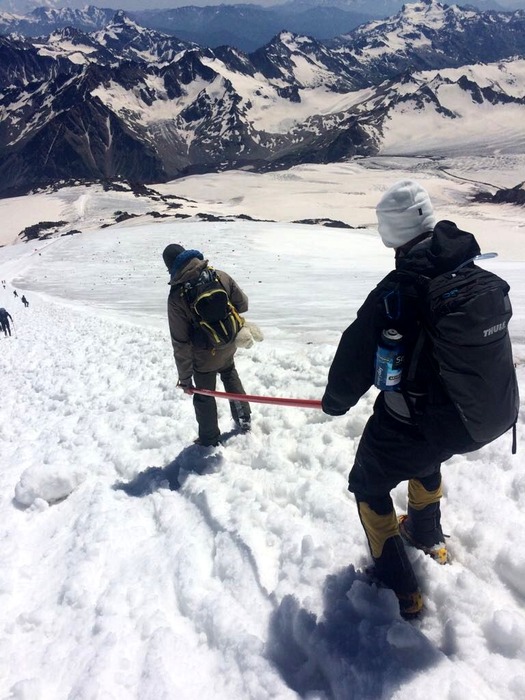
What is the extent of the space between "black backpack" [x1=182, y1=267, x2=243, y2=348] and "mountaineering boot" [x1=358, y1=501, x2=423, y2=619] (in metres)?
2.69

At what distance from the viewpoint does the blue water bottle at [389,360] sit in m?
2.75

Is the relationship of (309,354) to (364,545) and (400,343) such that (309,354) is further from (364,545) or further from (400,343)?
(400,343)

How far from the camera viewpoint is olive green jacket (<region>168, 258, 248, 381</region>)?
521 centimetres

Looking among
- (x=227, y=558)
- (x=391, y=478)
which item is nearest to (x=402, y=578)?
(x=391, y=478)

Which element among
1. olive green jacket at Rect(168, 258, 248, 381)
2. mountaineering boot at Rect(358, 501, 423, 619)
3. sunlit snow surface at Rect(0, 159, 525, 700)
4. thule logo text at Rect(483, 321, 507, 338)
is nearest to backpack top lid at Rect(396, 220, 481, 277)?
thule logo text at Rect(483, 321, 507, 338)

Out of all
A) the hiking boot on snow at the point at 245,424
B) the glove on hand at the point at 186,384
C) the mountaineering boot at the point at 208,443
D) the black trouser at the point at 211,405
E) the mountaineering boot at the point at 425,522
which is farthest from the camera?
the hiking boot on snow at the point at 245,424

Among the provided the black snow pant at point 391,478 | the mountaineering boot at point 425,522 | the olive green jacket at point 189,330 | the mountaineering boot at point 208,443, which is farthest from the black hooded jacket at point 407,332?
the mountaineering boot at point 208,443

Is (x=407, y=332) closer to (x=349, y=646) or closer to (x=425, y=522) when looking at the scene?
(x=425, y=522)

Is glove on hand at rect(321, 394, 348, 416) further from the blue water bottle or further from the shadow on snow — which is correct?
the shadow on snow

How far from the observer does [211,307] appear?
5254 mm

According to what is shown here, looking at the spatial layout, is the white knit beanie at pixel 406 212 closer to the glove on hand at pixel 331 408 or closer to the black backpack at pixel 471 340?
the black backpack at pixel 471 340

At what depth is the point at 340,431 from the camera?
588 cm

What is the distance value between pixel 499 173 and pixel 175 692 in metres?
202

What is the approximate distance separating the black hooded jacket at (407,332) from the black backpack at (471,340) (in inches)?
2.0
